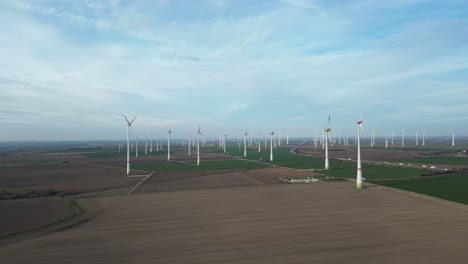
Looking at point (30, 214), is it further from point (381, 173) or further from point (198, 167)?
point (381, 173)

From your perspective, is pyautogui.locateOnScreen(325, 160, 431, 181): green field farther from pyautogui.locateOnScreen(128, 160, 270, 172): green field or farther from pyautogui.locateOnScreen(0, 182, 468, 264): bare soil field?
pyautogui.locateOnScreen(128, 160, 270, 172): green field

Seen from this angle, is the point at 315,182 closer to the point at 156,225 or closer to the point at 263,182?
the point at 263,182

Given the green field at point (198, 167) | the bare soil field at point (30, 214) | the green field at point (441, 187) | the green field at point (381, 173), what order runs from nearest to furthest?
the bare soil field at point (30, 214) → the green field at point (441, 187) → the green field at point (381, 173) → the green field at point (198, 167)

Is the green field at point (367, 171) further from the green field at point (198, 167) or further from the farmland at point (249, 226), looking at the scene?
the farmland at point (249, 226)

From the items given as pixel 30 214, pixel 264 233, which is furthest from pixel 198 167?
pixel 264 233

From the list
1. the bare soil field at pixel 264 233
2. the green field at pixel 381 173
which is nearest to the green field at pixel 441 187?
the bare soil field at pixel 264 233

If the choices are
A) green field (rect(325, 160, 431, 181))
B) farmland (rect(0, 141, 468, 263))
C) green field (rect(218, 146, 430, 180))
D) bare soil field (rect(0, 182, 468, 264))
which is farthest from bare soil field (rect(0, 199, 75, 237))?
green field (rect(218, 146, 430, 180))

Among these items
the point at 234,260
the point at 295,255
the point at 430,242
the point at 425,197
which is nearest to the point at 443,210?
the point at 425,197
